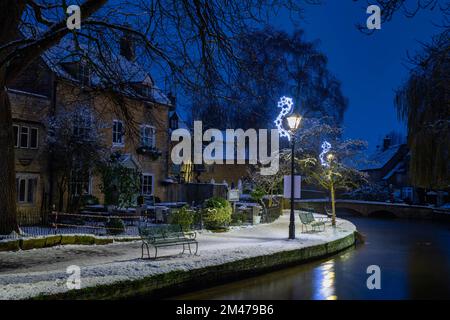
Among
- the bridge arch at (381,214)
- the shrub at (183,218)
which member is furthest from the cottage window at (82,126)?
the bridge arch at (381,214)

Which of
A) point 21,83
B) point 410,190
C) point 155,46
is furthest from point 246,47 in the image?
point 410,190

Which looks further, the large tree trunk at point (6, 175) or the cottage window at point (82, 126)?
the cottage window at point (82, 126)

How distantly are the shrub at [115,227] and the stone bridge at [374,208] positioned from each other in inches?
1176

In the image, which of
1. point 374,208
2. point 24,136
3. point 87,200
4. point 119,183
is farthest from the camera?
point 374,208

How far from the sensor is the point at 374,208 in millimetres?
51375

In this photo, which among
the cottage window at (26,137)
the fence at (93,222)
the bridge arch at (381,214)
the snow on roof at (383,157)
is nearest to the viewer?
the fence at (93,222)

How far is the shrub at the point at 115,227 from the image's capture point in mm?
17438

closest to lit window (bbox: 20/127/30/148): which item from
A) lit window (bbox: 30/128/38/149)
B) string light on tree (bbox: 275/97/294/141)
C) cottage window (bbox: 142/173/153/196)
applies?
lit window (bbox: 30/128/38/149)

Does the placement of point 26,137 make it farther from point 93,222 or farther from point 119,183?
point 93,222

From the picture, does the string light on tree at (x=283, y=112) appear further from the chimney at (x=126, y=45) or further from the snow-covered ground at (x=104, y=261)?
the chimney at (x=126, y=45)

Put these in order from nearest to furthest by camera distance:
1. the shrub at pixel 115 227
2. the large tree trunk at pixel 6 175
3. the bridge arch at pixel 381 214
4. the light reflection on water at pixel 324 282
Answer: the light reflection on water at pixel 324 282 → the large tree trunk at pixel 6 175 → the shrub at pixel 115 227 → the bridge arch at pixel 381 214

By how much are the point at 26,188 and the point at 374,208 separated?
39.3m
